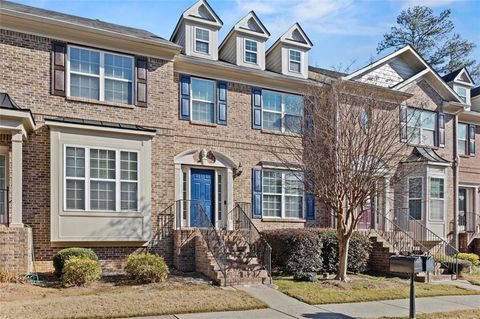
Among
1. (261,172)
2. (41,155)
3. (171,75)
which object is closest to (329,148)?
(261,172)

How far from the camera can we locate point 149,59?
14117 millimetres

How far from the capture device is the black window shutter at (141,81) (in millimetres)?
13817

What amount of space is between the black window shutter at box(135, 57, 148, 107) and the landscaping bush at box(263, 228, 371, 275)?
19.4 feet

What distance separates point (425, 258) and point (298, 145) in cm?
850

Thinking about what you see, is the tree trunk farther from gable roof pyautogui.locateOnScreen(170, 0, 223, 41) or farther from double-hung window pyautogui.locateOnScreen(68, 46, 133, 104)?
gable roof pyautogui.locateOnScreen(170, 0, 223, 41)

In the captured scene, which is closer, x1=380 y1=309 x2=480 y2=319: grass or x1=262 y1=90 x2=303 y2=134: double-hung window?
x1=380 y1=309 x2=480 y2=319: grass

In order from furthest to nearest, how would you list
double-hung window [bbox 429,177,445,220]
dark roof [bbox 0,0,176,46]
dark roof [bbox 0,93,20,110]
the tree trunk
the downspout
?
the downspout
double-hung window [bbox 429,177,445,220]
dark roof [bbox 0,0,176,46]
the tree trunk
dark roof [bbox 0,93,20,110]

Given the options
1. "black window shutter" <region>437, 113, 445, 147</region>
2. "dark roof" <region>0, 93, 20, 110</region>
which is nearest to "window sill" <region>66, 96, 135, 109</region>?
"dark roof" <region>0, 93, 20, 110</region>

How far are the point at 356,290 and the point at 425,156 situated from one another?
9309mm

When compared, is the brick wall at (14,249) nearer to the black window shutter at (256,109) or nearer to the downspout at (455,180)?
the black window shutter at (256,109)

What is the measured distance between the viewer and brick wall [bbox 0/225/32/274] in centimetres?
1082

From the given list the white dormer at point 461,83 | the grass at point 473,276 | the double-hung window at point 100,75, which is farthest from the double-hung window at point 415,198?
the double-hung window at point 100,75

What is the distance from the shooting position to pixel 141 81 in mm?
13883

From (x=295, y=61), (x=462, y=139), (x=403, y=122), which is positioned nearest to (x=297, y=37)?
(x=295, y=61)
